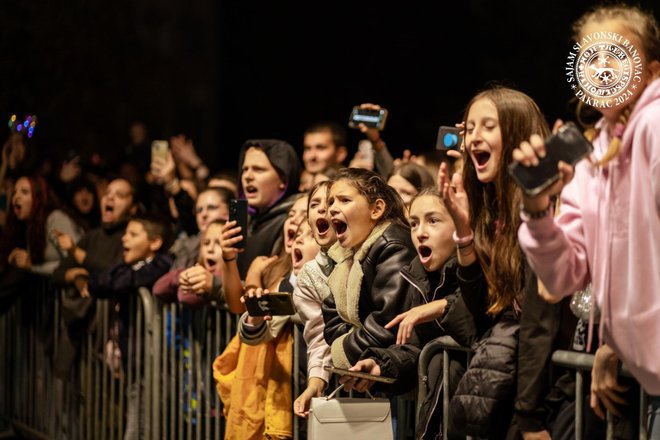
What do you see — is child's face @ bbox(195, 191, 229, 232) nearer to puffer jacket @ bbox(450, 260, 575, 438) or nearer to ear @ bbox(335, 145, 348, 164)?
ear @ bbox(335, 145, 348, 164)

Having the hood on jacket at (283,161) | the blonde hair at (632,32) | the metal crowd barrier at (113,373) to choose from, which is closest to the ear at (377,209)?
the metal crowd barrier at (113,373)

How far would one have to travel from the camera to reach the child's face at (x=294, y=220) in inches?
228

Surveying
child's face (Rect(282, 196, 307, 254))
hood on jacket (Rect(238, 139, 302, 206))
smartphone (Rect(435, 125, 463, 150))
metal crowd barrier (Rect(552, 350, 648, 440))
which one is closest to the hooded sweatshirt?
hood on jacket (Rect(238, 139, 302, 206))

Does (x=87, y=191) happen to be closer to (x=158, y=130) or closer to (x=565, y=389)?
(x=158, y=130)

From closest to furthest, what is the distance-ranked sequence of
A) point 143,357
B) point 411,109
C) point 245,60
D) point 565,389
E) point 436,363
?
point 565,389 → point 436,363 → point 143,357 → point 411,109 → point 245,60

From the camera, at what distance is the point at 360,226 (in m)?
4.82

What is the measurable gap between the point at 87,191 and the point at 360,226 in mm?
5757

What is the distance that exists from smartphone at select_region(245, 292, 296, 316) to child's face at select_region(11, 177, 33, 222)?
4.39 meters

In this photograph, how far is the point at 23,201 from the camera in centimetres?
903

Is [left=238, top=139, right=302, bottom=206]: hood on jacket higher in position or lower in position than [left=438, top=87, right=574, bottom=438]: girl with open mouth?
higher

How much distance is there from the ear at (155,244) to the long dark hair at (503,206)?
→ 12.1 feet

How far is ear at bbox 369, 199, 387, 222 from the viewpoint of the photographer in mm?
4877

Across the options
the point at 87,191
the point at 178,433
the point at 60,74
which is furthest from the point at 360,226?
the point at 60,74

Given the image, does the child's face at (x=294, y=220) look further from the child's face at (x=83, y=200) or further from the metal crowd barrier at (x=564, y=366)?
the child's face at (x=83, y=200)
